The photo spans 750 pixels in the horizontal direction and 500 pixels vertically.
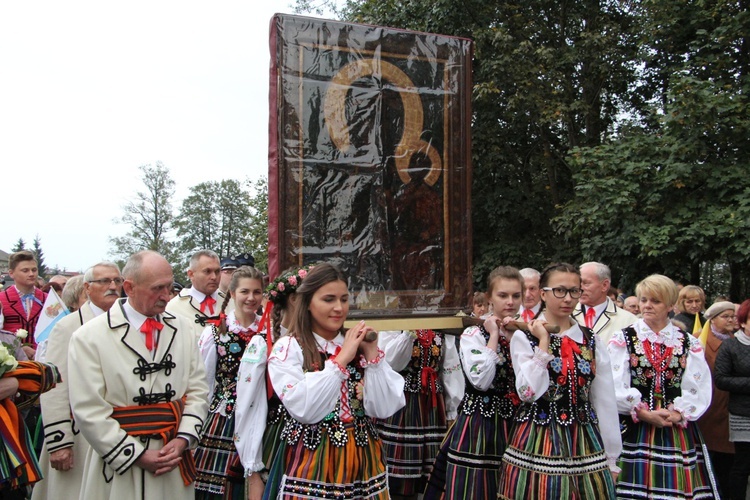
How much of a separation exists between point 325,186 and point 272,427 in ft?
4.85

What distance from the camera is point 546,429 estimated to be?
4.24m

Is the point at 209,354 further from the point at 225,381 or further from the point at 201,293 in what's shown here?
the point at 201,293

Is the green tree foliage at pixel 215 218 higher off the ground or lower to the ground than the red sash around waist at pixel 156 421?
higher

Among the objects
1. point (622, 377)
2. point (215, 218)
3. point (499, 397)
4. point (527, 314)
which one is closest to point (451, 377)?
point (527, 314)

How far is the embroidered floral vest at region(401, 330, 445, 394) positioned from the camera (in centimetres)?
615

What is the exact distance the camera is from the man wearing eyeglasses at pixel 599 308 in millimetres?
6316

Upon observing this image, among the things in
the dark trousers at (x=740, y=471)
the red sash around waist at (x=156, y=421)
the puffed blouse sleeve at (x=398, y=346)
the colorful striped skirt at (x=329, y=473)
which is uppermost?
the puffed blouse sleeve at (x=398, y=346)

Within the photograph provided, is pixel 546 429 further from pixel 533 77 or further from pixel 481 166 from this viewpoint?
pixel 481 166

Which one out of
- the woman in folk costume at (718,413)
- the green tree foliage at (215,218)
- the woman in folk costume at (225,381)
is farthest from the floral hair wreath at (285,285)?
the green tree foliage at (215,218)

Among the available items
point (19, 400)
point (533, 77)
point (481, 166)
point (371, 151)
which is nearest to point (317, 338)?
point (371, 151)

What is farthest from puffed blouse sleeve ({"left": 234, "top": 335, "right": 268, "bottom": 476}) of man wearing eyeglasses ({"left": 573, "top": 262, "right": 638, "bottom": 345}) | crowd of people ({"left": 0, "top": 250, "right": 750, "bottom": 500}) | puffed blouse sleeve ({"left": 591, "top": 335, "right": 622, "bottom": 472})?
man wearing eyeglasses ({"left": 573, "top": 262, "right": 638, "bottom": 345})

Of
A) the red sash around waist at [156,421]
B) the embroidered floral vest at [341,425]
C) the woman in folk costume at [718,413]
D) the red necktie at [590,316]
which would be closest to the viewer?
the embroidered floral vest at [341,425]

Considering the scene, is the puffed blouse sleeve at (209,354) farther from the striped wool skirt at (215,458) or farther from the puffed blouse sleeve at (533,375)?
the puffed blouse sleeve at (533,375)

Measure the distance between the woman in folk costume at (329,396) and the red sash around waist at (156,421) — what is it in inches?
28.2
